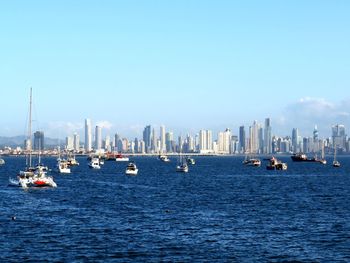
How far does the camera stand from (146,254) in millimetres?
68000

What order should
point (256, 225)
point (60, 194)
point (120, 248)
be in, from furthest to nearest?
point (60, 194) < point (256, 225) < point (120, 248)

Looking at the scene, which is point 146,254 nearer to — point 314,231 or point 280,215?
point 314,231

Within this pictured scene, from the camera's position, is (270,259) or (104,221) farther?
(104,221)

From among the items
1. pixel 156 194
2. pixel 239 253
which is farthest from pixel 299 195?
pixel 239 253

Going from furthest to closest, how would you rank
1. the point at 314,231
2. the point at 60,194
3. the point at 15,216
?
1. the point at 60,194
2. the point at 15,216
3. the point at 314,231

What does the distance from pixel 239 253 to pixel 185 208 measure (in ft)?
140

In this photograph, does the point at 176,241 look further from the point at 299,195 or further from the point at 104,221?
the point at 299,195

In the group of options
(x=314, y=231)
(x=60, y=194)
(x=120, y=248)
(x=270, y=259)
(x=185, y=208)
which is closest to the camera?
(x=270, y=259)

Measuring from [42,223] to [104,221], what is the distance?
311 inches

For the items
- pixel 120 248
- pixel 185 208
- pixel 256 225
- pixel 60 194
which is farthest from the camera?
pixel 60 194

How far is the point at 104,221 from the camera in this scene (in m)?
92.7

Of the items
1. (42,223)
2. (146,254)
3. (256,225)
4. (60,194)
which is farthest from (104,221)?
(60,194)

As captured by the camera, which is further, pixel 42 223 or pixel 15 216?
pixel 15 216

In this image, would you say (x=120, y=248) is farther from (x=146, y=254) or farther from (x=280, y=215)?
(x=280, y=215)
